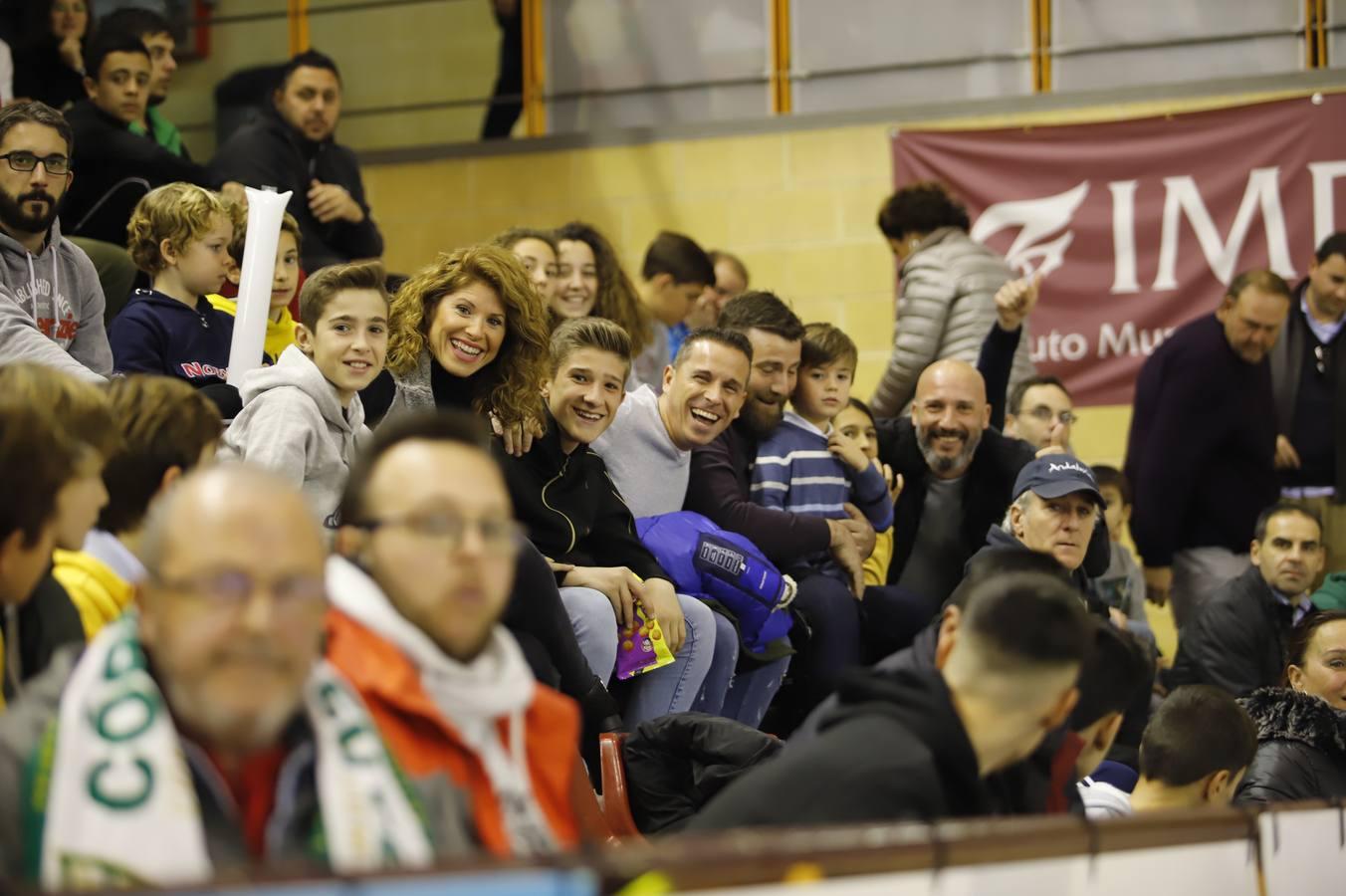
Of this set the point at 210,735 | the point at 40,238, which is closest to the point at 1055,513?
the point at 40,238

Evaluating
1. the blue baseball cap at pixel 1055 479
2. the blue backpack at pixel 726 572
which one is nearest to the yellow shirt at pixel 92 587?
the blue backpack at pixel 726 572

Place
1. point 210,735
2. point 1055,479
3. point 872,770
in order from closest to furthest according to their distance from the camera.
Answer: point 210,735 → point 872,770 → point 1055,479

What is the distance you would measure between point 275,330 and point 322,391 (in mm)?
1009

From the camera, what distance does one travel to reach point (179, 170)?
6188 mm

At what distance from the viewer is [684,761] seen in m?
4.25

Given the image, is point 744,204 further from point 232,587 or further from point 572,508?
point 232,587

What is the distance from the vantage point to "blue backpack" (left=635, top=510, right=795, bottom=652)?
5020 mm

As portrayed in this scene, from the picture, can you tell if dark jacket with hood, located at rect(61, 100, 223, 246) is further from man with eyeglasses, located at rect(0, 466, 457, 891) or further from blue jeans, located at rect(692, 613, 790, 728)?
man with eyeglasses, located at rect(0, 466, 457, 891)

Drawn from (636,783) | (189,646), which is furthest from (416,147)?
(189,646)

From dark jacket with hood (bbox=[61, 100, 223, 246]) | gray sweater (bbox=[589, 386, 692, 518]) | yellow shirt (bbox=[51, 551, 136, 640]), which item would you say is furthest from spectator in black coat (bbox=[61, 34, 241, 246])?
yellow shirt (bbox=[51, 551, 136, 640])

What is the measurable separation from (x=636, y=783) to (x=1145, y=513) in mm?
3481

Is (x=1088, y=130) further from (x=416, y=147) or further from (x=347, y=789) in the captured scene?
(x=347, y=789)

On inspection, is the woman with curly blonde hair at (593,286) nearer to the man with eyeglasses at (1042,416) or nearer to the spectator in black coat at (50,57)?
the man with eyeglasses at (1042,416)

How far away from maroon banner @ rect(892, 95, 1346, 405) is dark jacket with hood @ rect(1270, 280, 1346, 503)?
49cm
